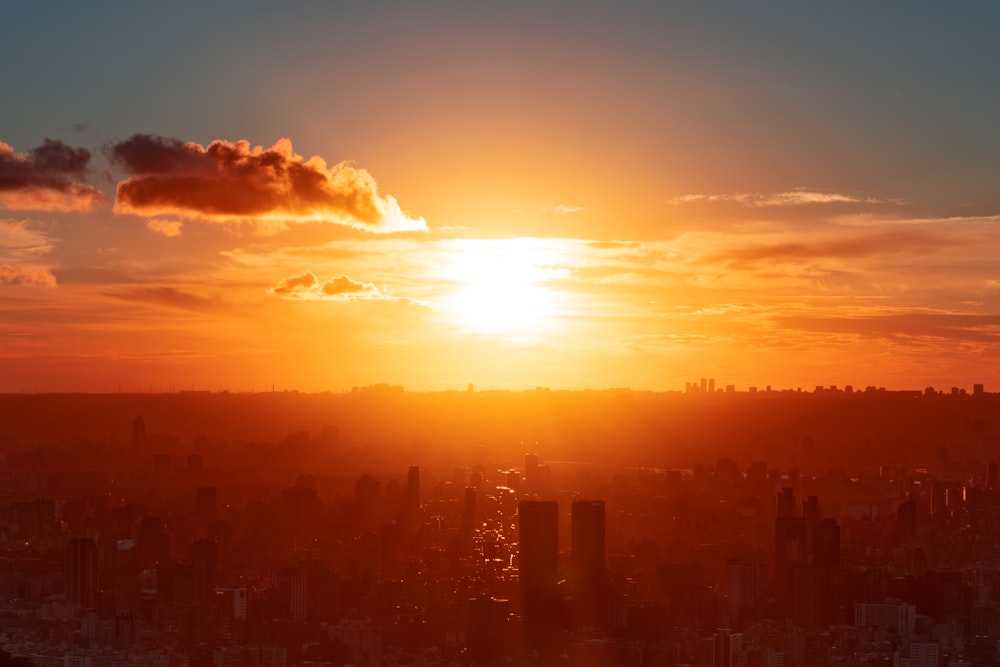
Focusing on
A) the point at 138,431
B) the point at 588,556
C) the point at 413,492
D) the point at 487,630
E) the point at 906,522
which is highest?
the point at 138,431

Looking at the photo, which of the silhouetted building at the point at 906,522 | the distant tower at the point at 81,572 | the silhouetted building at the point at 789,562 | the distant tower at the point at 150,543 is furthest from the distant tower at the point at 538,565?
the silhouetted building at the point at 906,522

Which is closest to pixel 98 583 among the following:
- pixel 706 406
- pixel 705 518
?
pixel 705 518

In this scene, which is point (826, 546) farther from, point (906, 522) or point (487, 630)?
point (487, 630)

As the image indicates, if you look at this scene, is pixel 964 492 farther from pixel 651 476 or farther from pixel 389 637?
pixel 389 637

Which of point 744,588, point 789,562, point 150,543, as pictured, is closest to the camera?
point 744,588

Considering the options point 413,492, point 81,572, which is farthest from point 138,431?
point 81,572

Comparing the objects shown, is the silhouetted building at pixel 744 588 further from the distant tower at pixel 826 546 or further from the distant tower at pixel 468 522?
the distant tower at pixel 468 522
